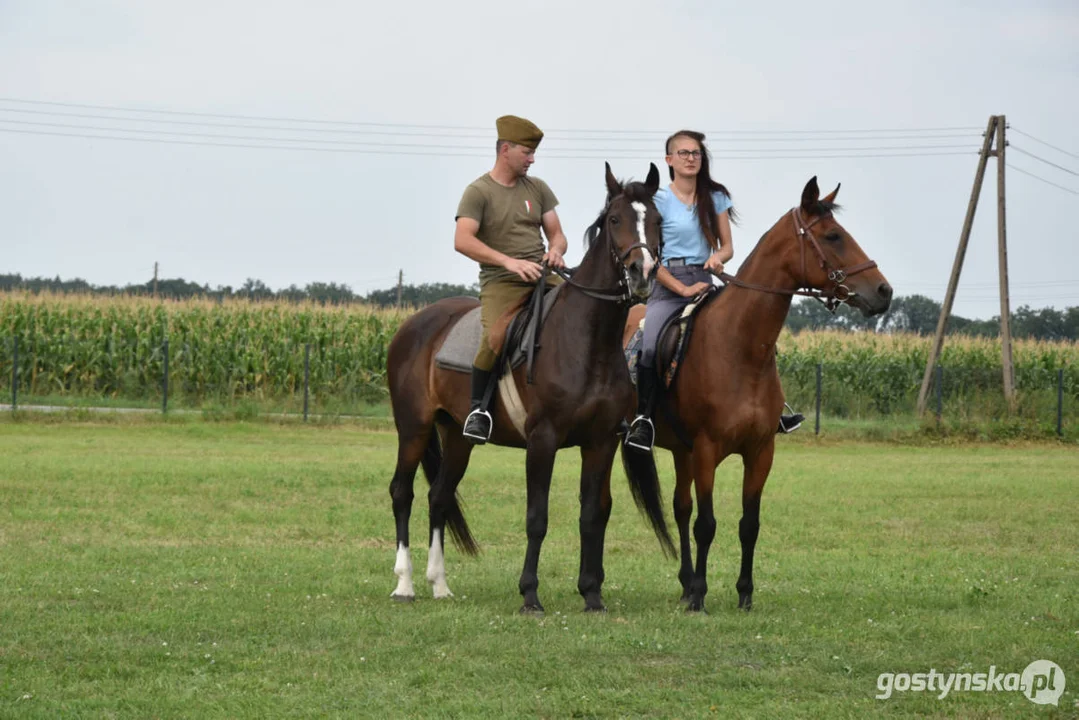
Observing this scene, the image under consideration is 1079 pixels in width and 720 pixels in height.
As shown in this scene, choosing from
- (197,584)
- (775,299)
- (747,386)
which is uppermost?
(775,299)

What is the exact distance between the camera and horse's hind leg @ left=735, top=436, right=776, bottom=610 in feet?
28.1

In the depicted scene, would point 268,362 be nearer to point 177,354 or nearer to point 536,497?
point 177,354

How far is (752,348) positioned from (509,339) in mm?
1585

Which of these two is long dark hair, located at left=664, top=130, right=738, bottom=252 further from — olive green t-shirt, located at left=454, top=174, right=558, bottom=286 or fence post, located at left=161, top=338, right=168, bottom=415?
fence post, located at left=161, top=338, right=168, bottom=415

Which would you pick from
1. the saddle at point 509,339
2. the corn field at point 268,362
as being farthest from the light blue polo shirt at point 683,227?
the corn field at point 268,362

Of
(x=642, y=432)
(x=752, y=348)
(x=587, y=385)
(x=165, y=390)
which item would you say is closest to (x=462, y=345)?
(x=587, y=385)

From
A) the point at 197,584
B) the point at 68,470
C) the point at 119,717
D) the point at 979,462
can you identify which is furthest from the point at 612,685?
the point at 979,462

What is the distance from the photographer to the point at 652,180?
8062 mm

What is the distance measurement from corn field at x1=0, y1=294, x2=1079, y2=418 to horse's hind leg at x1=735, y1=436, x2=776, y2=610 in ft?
75.8

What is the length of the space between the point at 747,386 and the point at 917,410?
24.4 m

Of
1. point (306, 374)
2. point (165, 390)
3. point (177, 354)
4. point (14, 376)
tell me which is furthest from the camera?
point (177, 354)

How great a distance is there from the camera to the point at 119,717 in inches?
221

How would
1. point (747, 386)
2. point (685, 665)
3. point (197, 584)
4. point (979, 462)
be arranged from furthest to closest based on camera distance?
point (979, 462)
point (197, 584)
point (747, 386)
point (685, 665)

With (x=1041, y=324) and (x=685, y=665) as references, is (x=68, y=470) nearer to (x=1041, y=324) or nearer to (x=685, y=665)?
(x=685, y=665)
